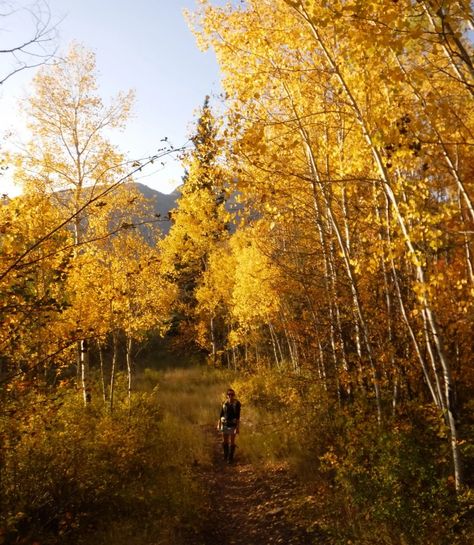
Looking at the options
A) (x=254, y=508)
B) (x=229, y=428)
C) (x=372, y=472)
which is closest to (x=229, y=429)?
(x=229, y=428)

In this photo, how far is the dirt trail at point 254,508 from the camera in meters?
5.76

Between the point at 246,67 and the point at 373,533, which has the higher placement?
the point at 246,67

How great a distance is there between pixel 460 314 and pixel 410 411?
1.89 m

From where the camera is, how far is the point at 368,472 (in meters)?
5.62

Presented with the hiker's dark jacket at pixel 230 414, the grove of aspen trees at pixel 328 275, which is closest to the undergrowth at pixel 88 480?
the grove of aspen trees at pixel 328 275

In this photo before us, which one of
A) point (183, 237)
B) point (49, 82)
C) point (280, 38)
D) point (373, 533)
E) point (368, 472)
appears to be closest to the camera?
point (373, 533)

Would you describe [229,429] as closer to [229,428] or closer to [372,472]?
[229,428]

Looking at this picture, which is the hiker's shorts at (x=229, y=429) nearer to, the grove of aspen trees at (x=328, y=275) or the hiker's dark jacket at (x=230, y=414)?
the hiker's dark jacket at (x=230, y=414)

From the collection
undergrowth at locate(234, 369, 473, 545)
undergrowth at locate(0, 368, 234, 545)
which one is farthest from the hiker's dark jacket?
undergrowth at locate(0, 368, 234, 545)

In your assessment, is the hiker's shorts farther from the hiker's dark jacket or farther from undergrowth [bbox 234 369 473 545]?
undergrowth [bbox 234 369 473 545]

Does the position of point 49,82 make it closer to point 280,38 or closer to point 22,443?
point 280,38

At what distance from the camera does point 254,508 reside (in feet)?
22.4

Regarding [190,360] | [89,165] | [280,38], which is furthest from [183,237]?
[280,38]

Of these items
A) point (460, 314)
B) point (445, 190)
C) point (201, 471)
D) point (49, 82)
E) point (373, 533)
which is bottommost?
point (201, 471)
